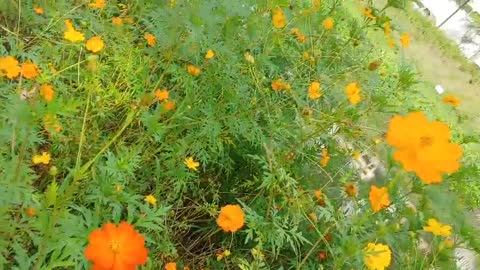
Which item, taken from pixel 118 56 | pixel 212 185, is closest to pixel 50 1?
pixel 118 56

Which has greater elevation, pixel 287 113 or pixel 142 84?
pixel 287 113

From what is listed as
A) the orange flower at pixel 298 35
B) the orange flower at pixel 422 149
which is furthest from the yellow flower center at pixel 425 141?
the orange flower at pixel 298 35

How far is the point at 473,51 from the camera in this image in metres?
6.20

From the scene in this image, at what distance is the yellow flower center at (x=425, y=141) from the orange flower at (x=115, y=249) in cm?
53

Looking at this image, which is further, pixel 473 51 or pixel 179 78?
pixel 473 51

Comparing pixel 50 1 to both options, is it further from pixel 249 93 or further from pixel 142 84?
pixel 249 93

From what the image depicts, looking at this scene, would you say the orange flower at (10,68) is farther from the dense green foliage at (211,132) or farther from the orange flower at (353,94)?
the orange flower at (353,94)

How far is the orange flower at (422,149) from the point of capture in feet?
3.19

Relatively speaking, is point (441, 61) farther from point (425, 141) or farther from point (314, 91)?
point (425, 141)

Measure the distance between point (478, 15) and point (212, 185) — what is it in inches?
221

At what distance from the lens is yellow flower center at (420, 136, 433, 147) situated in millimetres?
981

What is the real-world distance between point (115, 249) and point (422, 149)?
56 centimetres

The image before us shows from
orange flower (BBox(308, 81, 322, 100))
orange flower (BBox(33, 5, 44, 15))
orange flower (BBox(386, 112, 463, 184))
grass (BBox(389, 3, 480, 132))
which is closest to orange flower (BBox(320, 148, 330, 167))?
orange flower (BBox(308, 81, 322, 100))

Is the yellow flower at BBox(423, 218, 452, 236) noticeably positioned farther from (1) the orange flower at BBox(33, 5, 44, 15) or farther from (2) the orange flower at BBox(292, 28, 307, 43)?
(1) the orange flower at BBox(33, 5, 44, 15)
